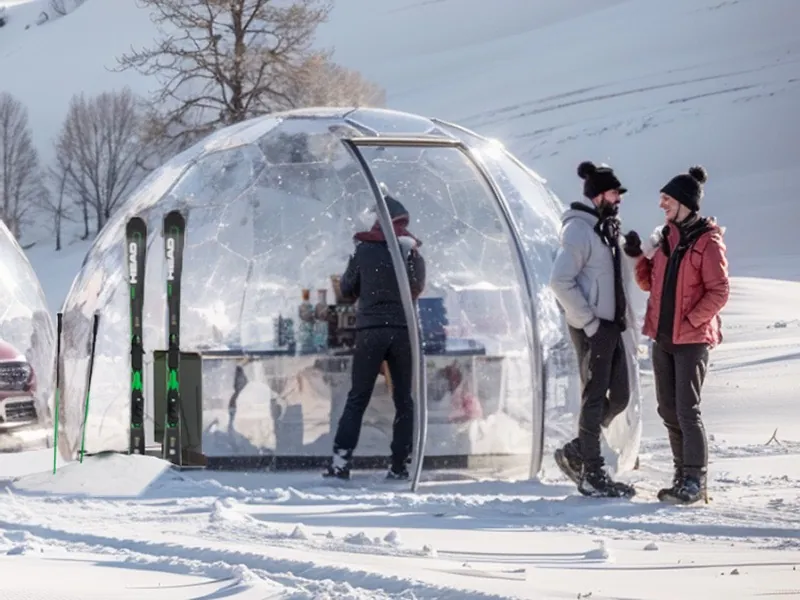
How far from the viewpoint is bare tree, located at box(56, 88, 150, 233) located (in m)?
52.8

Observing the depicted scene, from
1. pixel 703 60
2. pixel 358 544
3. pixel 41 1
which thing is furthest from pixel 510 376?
pixel 41 1

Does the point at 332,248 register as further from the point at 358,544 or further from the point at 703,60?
the point at 703,60

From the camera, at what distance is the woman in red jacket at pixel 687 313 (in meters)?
7.89

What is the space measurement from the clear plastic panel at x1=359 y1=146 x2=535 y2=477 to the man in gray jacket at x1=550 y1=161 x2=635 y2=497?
0.81m

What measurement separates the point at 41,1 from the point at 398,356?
407ft

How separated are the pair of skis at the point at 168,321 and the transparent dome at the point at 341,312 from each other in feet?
0.26

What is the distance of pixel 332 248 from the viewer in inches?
357

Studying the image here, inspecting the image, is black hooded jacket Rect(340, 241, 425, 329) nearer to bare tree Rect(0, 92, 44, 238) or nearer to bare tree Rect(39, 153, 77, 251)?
bare tree Rect(0, 92, 44, 238)

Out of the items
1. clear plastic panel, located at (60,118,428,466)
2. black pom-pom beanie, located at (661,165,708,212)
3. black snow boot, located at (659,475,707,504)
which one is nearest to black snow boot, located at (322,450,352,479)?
clear plastic panel, located at (60,118,428,466)

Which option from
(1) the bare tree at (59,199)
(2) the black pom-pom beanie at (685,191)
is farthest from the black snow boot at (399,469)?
(1) the bare tree at (59,199)

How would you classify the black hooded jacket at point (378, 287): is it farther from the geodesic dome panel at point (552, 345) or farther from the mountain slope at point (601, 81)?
the mountain slope at point (601, 81)

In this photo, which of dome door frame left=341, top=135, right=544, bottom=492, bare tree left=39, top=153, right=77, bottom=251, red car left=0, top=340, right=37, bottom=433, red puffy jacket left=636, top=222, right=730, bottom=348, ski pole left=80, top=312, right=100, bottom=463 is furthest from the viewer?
bare tree left=39, top=153, right=77, bottom=251

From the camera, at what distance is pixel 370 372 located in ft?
28.7

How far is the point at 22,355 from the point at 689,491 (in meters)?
5.31
